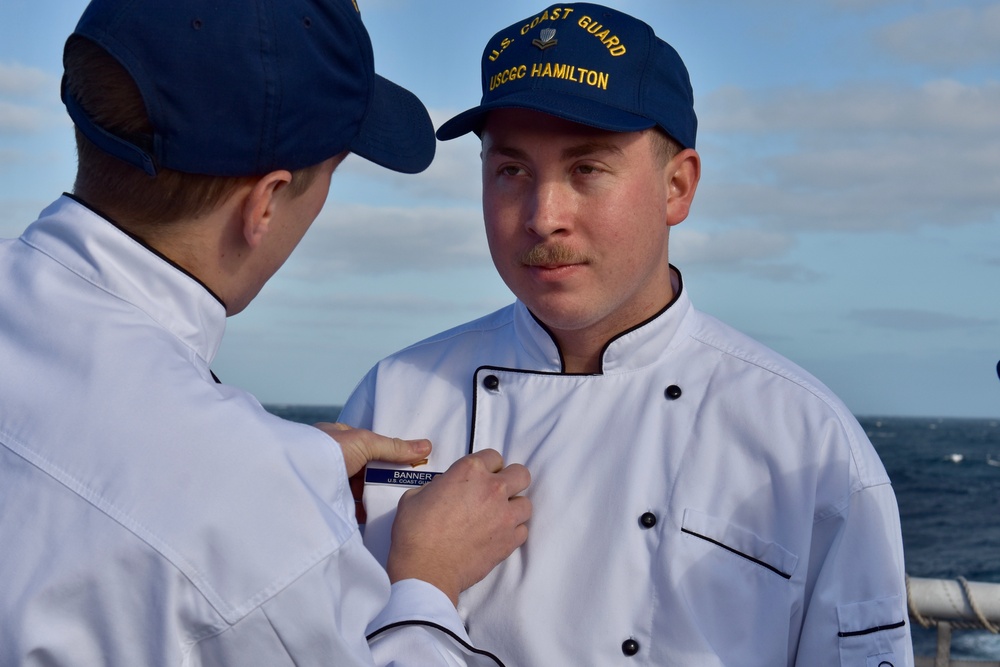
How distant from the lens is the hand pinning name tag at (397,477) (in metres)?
2.41

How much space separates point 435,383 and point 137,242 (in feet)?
3.92

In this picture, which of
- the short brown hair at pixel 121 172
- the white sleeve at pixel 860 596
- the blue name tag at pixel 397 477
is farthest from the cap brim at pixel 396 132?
the white sleeve at pixel 860 596

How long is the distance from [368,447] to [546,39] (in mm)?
1004

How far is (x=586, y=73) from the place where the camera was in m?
2.28

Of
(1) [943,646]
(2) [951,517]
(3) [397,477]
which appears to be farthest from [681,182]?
(2) [951,517]

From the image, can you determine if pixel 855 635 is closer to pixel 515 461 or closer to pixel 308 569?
pixel 515 461

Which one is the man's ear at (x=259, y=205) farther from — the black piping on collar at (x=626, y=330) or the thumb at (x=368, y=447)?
the black piping on collar at (x=626, y=330)

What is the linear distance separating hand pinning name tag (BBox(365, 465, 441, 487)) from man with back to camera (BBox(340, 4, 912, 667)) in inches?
0.5

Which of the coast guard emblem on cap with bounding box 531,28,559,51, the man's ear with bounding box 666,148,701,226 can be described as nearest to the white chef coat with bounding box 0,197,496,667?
the coast guard emblem on cap with bounding box 531,28,559,51

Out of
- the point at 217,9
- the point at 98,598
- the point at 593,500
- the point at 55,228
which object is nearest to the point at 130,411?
the point at 98,598

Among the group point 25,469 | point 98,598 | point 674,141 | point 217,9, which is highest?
point 674,141

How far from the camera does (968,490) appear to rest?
39188 millimetres

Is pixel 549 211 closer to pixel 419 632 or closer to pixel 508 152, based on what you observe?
pixel 508 152

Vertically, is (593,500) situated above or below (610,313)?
below
